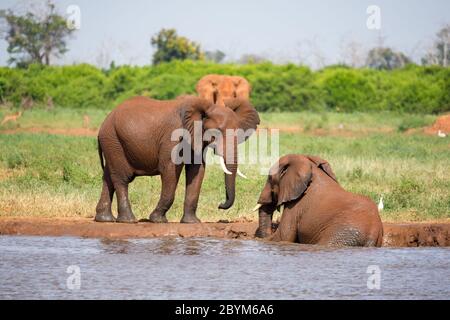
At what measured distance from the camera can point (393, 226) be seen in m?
12.9

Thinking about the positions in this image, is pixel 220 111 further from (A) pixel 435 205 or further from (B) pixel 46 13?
(B) pixel 46 13

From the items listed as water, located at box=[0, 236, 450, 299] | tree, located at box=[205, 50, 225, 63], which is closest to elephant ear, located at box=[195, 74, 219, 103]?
water, located at box=[0, 236, 450, 299]

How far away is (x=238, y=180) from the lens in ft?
57.3

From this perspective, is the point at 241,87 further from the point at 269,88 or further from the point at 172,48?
the point at 172,48

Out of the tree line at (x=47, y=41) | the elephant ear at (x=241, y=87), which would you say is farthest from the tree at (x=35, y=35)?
the elephant ear at (x=241, y=87)

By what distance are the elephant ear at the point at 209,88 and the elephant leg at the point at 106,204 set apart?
663 inches

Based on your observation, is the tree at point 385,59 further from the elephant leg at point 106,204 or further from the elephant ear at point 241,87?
the elephant leg at point 106,204

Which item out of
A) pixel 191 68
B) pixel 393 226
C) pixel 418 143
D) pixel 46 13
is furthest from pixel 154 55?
pixel 393 226

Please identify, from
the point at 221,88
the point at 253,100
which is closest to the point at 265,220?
the point at 221,88

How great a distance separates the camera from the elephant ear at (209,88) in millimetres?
30703

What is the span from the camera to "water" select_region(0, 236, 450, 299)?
997 centimetres

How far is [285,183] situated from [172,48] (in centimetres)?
5334

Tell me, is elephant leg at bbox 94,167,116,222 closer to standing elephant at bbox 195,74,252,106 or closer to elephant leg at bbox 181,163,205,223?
elephant leg at bbox 181,163,205,223

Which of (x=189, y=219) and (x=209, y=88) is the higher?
(x=209, y=88)
